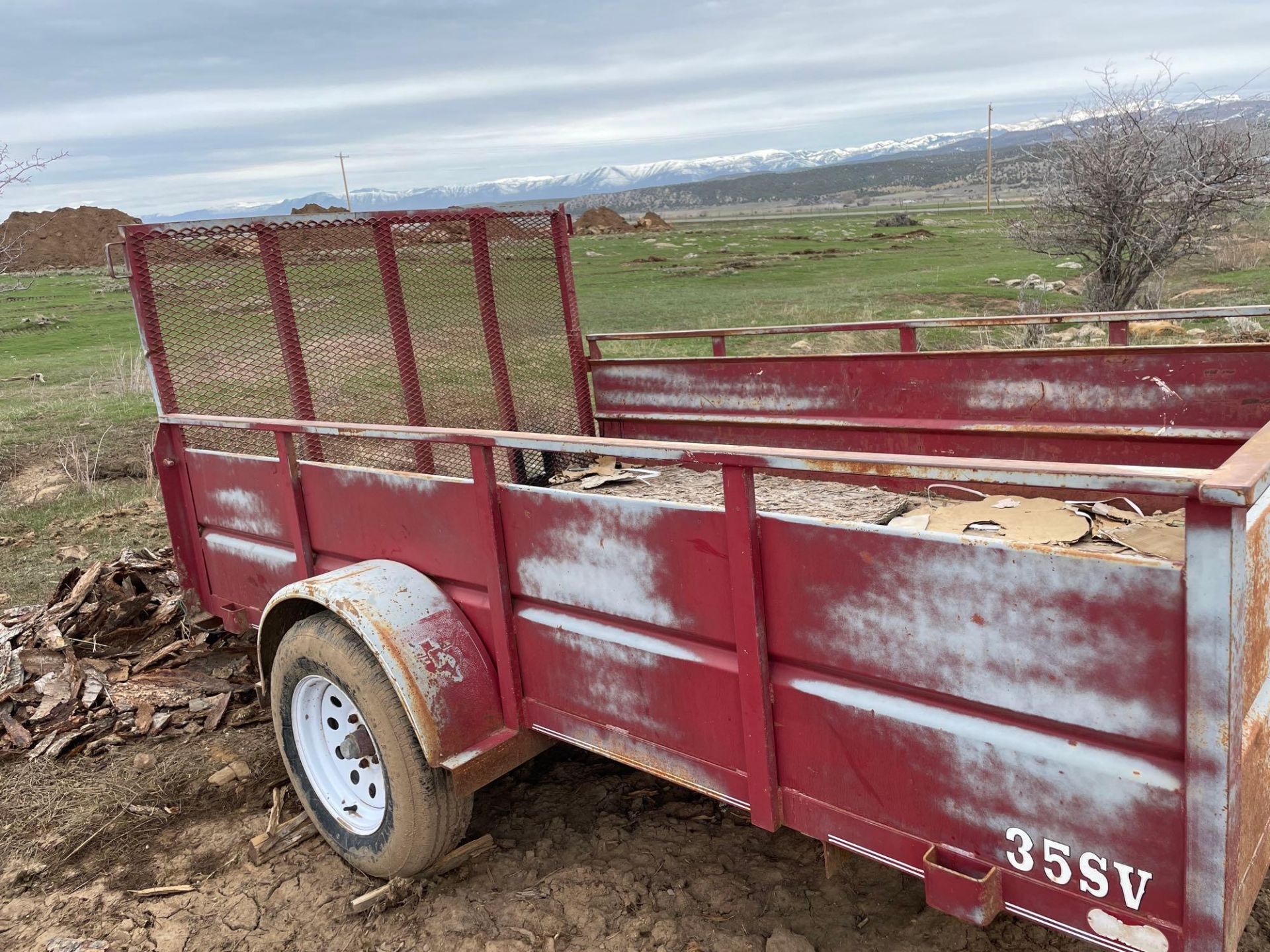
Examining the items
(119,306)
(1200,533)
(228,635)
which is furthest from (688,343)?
(119,306)

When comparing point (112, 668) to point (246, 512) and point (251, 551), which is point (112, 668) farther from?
point (246, 512)

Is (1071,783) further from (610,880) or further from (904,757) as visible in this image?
(610,880)

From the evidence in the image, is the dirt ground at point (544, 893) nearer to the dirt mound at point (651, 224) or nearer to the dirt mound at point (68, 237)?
the dirt mound at point (651, 224)

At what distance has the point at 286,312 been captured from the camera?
4.56 meters

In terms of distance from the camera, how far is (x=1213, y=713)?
5.18ft

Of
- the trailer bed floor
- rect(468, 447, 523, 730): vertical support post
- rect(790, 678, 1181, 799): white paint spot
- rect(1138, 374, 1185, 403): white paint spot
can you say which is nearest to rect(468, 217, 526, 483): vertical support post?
the trailer bed floor

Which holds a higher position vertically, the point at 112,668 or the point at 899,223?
the point at 112,668

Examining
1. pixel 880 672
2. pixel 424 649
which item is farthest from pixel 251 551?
pixel 880 672

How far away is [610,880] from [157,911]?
4.86 feet

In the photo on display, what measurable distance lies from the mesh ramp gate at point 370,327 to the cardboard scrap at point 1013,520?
1831 millimetres

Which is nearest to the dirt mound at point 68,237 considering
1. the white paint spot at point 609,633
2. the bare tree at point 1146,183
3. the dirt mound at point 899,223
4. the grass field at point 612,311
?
the grass field at point 612,311

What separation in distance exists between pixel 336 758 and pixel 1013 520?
7.88 ft

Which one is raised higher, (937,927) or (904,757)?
(904,757)

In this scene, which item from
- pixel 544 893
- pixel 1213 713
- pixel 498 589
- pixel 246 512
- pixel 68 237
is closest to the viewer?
pixel 1213 713
